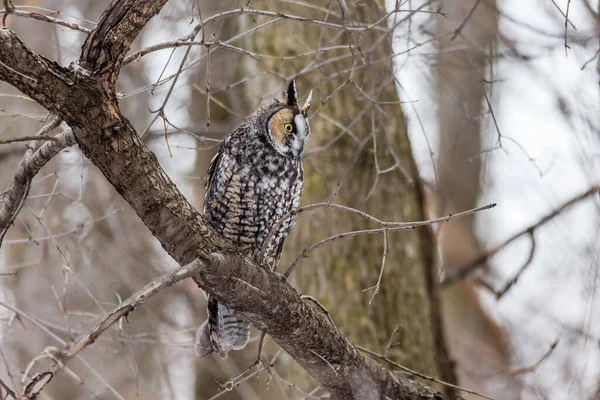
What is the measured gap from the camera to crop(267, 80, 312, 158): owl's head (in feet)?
11.6

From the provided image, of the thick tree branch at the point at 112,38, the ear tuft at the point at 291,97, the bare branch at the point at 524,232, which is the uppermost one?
the ear tuft at the point at 291,97

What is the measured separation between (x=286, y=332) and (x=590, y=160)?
5.75 feet

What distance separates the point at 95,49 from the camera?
200 cm

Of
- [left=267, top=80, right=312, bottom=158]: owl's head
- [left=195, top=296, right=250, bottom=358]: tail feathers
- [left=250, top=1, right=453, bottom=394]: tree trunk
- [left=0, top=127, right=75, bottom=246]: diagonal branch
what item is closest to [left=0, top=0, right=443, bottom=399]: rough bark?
[left=0, top=127, right=75, bottom=246]: diagonal branch

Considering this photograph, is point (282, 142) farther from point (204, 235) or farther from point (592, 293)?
point (592, 293)

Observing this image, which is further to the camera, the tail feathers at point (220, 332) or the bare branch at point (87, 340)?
the tail feathers at point (220, 332)

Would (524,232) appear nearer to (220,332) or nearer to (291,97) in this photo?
(291,97)

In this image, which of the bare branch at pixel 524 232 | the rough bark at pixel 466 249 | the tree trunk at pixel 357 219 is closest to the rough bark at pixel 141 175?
the tree trunk at pixel 357 219

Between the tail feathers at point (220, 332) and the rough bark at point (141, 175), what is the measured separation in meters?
0.66

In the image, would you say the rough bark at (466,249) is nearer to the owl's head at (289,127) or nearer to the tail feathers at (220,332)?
the owl's head at (289,127)

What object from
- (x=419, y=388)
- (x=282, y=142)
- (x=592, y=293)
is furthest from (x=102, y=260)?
(x=592, y=293)

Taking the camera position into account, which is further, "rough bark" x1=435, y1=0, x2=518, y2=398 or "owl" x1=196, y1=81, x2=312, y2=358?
"rough bark" x1=435, y1=0, x2=518, y2=398

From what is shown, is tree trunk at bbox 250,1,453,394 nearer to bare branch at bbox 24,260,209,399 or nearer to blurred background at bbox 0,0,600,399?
blurred background at bbox 0,0,600,399

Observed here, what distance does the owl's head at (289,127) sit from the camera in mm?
3531
